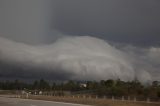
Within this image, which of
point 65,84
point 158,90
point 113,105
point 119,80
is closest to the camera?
point 113,105

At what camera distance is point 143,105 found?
5106 cm

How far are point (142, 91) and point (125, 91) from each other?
4.51m

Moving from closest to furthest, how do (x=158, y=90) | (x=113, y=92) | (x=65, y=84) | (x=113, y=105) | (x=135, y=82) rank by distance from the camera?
(x=113, y=105) < (x=158, y=90) < (x=113, y=92) < (x=135, y=82) < (x=65, y=84)

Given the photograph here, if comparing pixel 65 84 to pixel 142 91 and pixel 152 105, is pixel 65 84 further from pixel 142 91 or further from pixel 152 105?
pixel 152 105

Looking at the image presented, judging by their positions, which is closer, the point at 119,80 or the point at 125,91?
the point at 125,91

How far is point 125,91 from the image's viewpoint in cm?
9719

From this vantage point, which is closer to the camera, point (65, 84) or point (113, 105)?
point (113, 105)

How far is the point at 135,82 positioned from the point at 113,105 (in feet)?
238

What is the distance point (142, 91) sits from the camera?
95.5m

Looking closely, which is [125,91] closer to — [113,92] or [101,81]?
[113,92]

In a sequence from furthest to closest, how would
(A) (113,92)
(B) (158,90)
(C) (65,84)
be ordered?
(C) (65,84) < (A) (113,92) < (B) (158,90)

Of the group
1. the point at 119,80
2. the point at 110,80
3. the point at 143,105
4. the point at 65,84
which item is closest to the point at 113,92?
the point at 143,105

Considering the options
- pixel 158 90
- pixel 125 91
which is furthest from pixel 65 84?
pixel 158 90

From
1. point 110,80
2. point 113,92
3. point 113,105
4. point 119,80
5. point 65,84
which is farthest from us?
point 65,84
